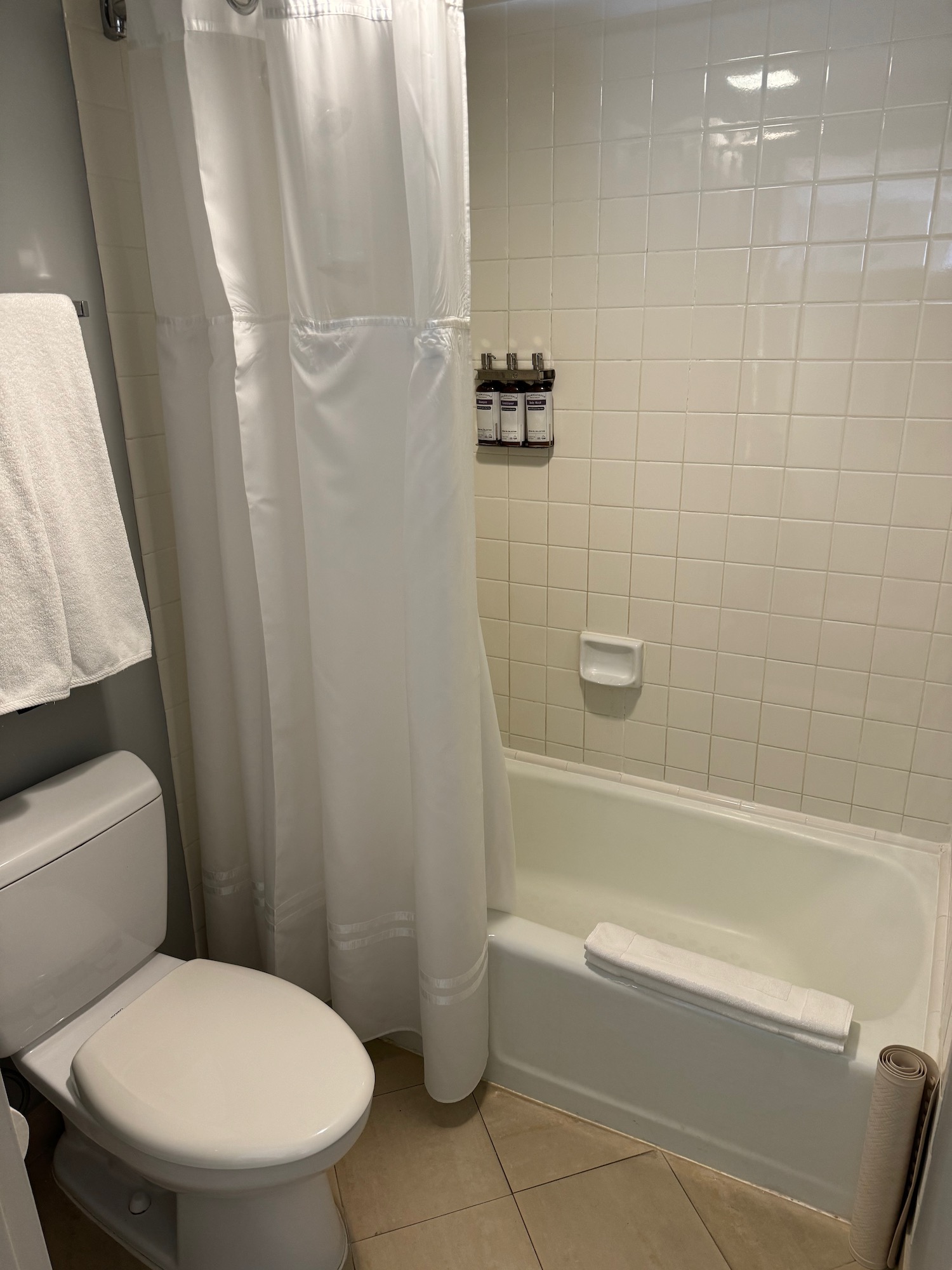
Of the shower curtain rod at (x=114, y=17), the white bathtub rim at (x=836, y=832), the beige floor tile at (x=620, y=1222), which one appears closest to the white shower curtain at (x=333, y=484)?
the shower curtain rod at (x=114, y=17)

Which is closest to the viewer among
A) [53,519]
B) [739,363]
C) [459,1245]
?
[53,519]

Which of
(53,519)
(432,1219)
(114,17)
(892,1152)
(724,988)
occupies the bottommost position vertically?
(432,1219)

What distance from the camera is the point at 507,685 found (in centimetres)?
250

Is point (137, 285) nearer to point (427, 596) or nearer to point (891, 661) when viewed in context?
point (427, 596)

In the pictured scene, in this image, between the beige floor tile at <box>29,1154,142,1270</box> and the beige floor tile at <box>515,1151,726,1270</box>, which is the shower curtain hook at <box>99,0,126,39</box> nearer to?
the beige floor tile at <box>29,1154,142,1270</box>

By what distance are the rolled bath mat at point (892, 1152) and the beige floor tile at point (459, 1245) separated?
0.59 meters

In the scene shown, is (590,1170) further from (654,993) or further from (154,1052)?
(154,1052)

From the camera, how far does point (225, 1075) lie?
1.41 m

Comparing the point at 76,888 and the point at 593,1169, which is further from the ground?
the point at 76,888

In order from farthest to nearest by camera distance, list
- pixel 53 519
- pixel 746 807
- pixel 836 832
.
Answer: pixel 746 807 < pixel 836 832 < pixel 53 519

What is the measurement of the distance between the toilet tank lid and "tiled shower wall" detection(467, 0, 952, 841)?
1.15m

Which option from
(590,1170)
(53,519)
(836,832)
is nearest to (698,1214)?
(590,1170)

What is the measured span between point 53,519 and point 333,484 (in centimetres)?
46

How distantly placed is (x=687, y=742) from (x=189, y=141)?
1726 millimetres
